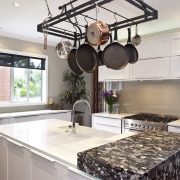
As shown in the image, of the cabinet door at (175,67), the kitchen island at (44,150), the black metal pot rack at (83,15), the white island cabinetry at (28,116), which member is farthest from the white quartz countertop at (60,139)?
the cabinet door at (175,67)

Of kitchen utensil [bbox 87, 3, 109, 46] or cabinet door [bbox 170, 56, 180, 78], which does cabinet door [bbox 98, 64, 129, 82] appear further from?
kitchen utensil [bbox 87, 3, 109, 46]

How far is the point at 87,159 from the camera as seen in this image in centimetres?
105

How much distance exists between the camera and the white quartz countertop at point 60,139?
1.40 meters

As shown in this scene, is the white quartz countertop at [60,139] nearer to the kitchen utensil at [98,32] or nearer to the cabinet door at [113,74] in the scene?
the kitchen utensil at [98,32]

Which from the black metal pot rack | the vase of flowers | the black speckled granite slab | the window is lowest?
the black speckled granite slab

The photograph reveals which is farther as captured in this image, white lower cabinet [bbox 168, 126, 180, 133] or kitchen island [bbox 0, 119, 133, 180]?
white lower cabinet [bbox 168, 126, 180, 133]

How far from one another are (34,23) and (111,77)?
1784 millimetres

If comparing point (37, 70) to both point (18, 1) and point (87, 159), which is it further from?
point (87, 159)

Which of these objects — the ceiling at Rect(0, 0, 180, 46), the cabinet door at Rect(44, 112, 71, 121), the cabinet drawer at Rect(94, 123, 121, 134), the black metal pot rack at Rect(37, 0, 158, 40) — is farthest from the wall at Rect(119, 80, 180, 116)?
the black metal pot rack at Rect(37, 0, 158, 40)

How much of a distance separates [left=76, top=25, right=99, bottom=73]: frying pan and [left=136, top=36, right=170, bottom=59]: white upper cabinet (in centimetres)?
176

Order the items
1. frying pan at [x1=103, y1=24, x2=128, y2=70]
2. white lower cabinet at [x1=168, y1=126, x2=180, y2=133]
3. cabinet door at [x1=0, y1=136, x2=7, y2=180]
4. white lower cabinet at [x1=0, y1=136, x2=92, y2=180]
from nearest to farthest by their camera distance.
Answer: white lower cabinet at [x1=0, y1=136, x2=92, y2=180]
frying pan at [x1=103, y1=24, x2=128, y2=70]
cabinet door at [x1=0, y1=136, x2=7, y2=180]
white lower cabinet at [x1=168, y1=126, x2=180, y2=133]

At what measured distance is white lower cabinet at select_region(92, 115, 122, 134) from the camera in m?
3.35

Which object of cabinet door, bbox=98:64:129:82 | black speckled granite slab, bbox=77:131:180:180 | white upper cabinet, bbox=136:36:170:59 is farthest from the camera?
cabinet door, bbox=98:64:129:82

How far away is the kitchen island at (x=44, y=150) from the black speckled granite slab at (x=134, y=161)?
0.12 m
